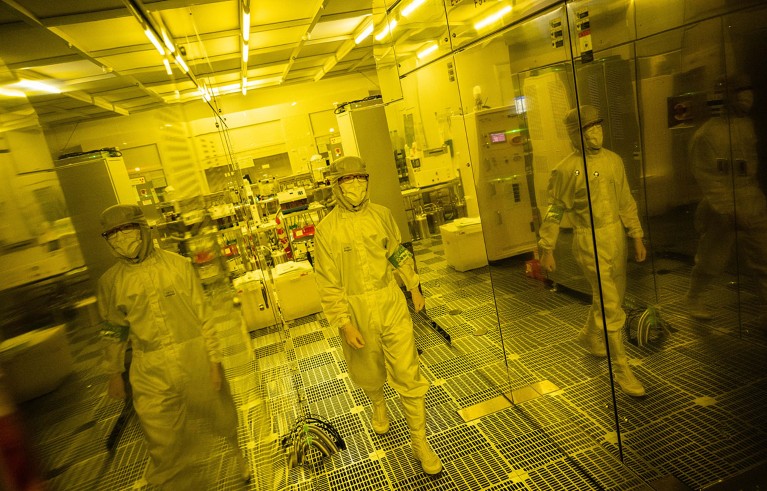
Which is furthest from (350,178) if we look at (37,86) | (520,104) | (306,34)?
(306,34)

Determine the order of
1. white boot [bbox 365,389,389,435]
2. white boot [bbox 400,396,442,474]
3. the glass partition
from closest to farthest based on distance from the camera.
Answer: the glass partition
white boot [bbox 400,396,442,474]
white boot [bbox 365,389,389,435]

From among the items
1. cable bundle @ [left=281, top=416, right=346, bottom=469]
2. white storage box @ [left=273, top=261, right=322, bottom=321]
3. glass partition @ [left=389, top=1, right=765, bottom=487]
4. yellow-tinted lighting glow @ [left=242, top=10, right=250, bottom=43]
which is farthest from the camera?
white storage box @ [left=273, top=261, right=322, bottom=321]

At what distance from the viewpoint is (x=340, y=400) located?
3.23 meters

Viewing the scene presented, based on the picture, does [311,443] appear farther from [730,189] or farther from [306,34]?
[306,34]

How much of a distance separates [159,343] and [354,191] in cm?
172

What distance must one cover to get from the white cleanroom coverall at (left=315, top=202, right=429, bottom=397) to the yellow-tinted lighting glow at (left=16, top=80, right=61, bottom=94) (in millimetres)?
1835

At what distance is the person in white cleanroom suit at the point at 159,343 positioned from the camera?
0.78 metres

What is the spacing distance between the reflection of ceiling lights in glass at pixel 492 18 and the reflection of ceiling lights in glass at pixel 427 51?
0.68 meters

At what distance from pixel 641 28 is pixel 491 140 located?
957 millimetres

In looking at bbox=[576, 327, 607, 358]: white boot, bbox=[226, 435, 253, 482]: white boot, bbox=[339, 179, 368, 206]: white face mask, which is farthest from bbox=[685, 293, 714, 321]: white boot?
bbox=[226, 435, 253, 482]: white boot

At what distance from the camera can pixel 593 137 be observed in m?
1.77

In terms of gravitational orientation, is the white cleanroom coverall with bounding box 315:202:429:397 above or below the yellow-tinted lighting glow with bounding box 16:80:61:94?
below

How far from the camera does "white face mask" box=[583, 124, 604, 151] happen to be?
5.78 feet

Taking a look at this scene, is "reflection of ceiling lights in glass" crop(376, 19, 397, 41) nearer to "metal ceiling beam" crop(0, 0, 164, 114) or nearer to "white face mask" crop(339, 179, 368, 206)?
"white face mask" crop(339, 179, 368, 206)
